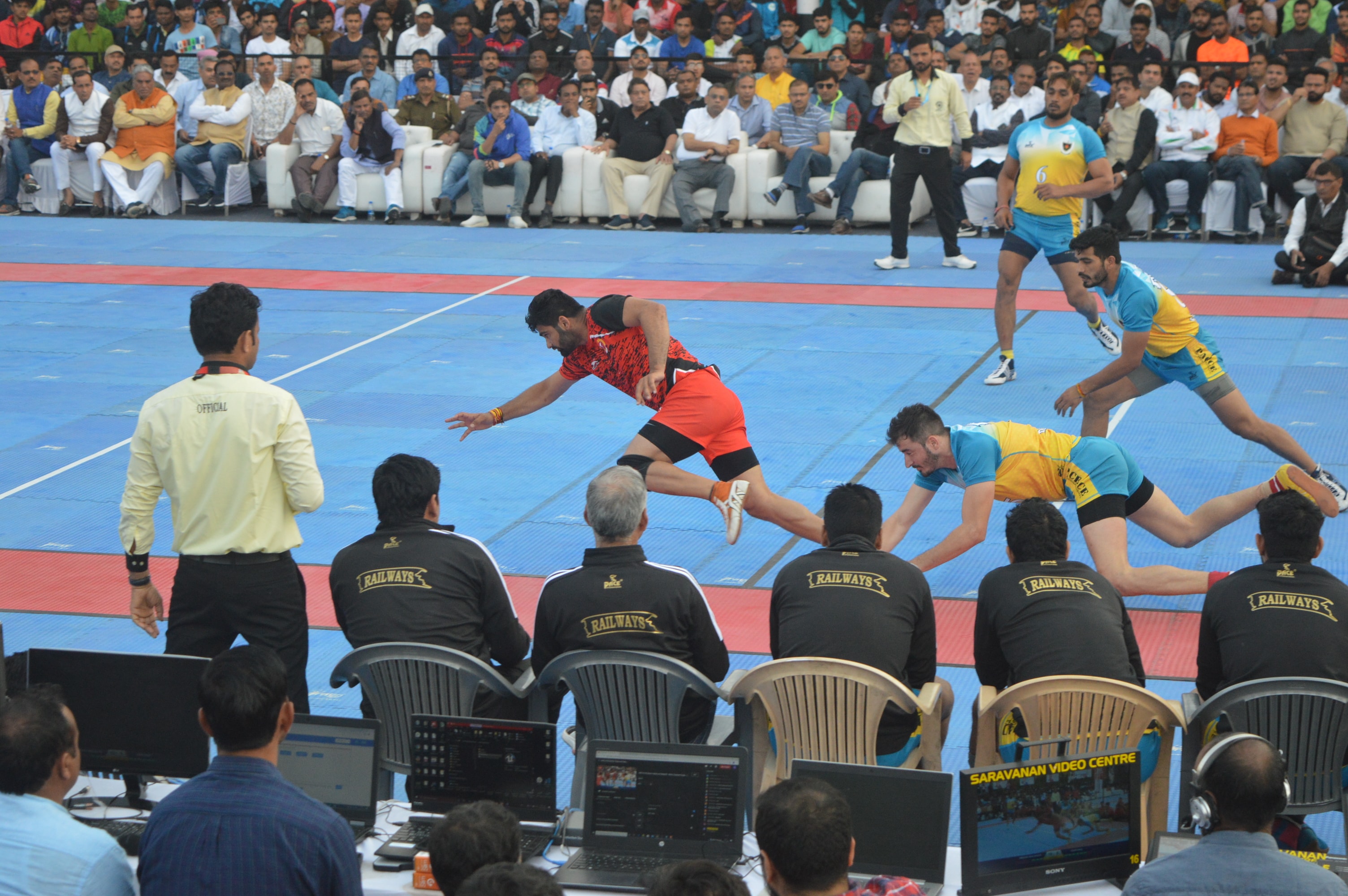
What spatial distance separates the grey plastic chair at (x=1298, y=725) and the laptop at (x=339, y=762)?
2.51 metres

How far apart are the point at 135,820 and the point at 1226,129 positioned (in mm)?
16197

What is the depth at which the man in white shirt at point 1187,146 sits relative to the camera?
17438 mm

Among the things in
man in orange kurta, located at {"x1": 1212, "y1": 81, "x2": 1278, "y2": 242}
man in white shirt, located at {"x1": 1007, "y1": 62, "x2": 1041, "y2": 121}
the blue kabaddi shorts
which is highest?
man in white shirt, located at {"x1": 1007, "y1": 62, "x2": 1041, "y2": 121}

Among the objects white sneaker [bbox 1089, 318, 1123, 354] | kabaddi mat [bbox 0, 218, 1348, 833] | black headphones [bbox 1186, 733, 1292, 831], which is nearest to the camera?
black headphones [bbox 1186, 733, 1292, 831]

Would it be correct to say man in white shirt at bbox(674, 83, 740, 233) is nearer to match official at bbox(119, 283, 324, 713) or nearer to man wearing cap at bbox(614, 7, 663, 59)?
man wearing cap at bbox(614, 7, 663, 59)

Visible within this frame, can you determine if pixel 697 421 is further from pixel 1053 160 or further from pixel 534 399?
pixel 1053 160

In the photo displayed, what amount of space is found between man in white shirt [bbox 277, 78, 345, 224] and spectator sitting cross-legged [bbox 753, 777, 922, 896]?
1891cm

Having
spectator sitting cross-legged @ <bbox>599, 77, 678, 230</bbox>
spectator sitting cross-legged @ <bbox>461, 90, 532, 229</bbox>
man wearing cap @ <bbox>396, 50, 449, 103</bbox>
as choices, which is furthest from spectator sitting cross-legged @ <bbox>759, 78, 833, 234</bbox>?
man wearing cap @ <bbox>396, 50, 449, 103</bbox>

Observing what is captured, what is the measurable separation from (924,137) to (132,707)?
12531mm

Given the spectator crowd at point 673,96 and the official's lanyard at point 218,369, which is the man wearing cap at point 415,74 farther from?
the official's lanyard at point 218,369

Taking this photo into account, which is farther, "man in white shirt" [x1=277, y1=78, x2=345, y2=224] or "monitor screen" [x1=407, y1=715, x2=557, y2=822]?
"man in white shirt" [x1=277, y1=78, x2=345, y2=224]

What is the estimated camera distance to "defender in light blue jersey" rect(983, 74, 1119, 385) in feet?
36.5

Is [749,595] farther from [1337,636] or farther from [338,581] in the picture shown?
[1337,636]

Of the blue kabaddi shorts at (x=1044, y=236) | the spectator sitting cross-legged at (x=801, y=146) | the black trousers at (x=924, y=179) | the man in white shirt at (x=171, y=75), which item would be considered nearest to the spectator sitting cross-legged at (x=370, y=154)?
the man in white shirt at (x=171, y=75)
